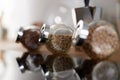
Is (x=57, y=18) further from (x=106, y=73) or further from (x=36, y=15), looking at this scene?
(x=106, y=73)

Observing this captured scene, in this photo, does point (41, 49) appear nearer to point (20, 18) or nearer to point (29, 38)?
point (29, 38)

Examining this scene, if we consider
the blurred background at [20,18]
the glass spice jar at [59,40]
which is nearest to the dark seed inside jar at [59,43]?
the glass spice jar at [59,40]

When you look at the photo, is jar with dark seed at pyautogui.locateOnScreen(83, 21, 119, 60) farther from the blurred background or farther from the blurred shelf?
the blurred background

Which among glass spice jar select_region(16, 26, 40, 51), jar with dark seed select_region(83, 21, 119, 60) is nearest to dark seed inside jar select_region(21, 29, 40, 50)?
glass spice jar select_region(16, 26, 40, 51)

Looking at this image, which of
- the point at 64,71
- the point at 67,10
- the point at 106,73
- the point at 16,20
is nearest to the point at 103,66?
the point at 106,73

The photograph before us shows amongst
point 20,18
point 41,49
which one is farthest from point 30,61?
point 20,18

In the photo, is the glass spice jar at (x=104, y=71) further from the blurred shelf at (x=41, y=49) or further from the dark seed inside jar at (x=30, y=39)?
the dark seed inside jar at (x=30, y=39)
